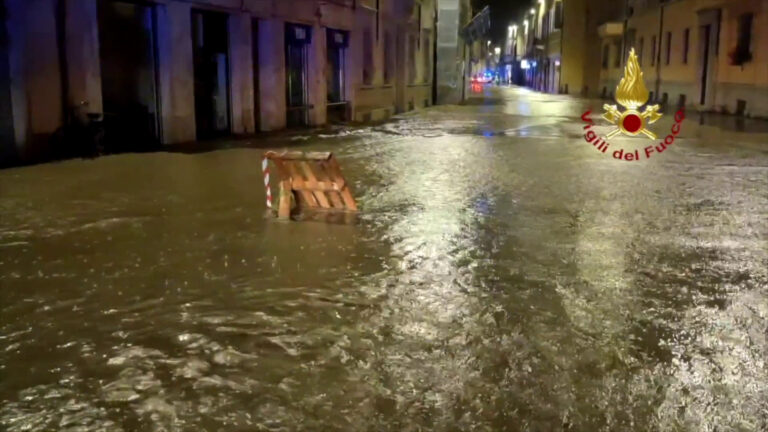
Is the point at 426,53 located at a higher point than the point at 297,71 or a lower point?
higher

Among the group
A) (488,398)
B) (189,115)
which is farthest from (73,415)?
(189,115)

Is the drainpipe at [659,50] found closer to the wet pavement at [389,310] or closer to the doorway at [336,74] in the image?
the doorway at [336,74]

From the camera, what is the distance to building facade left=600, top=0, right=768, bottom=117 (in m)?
30.3

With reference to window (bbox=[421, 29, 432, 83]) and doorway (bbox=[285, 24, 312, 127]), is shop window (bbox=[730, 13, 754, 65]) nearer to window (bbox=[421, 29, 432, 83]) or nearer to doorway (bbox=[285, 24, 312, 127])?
window (bbox=[421, 29, 432, 83])

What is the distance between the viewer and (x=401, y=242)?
8.20 metres

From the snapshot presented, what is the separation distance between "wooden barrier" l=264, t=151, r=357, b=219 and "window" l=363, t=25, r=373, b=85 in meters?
20.9

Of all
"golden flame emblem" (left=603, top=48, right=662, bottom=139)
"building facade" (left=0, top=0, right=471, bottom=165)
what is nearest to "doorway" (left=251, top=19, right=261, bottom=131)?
"building facade" (left=0, top=0, right=471, bottom=165)

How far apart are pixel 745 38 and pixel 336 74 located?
17.4 metres

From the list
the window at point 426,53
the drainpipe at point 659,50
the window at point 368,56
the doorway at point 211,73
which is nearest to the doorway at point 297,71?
the doorway at point 211,73

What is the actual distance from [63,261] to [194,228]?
1733 millimetres

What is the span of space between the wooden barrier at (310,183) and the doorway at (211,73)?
11072 millimetres

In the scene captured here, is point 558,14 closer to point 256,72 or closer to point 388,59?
point 388,59

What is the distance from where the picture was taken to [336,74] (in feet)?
92.7

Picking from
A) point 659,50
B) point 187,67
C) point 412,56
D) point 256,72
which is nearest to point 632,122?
point 256,72
